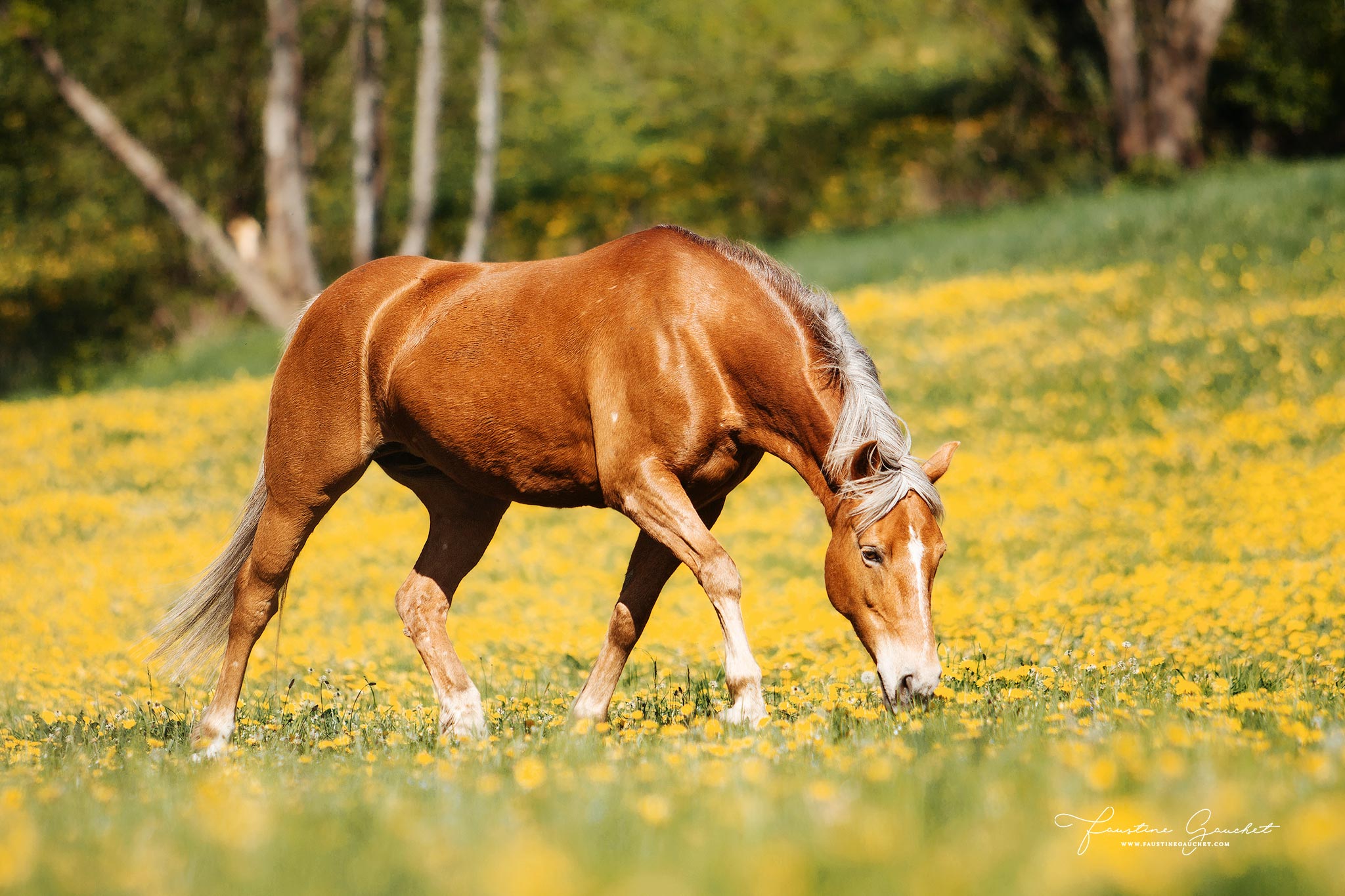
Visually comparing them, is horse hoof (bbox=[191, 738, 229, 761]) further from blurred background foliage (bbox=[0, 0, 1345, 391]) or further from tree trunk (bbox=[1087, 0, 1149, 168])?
tree trunk (bbox=[1087, 0, 1149, 168])

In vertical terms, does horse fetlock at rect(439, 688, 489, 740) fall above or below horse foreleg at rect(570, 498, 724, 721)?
below

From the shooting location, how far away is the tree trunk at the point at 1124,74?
915 inches

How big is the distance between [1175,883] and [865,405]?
2.74 m

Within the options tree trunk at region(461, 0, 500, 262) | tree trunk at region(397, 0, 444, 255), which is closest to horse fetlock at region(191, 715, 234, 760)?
tree trunk at region(397, 0, 444, 255)

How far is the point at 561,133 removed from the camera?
115 ft

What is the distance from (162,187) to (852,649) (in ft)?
61.6

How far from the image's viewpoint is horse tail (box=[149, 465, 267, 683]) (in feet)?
20.9

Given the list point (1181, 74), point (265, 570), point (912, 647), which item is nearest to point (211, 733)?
point (265, 570)

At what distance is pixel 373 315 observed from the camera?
6.15m

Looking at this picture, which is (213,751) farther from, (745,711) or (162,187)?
(162,187)

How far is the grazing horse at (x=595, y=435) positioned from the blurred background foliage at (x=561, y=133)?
1856 cm

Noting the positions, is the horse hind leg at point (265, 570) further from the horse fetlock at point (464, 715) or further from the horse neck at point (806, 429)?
the horse neck at point (806, 429)

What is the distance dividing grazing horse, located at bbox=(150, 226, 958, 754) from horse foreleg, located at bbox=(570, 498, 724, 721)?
0.01 m

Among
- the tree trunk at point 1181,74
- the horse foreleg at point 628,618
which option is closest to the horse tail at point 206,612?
the horse foreleg at point 628,618
